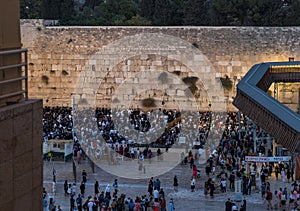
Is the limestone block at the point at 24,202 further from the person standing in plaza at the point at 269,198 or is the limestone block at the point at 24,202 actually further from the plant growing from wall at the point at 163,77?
the plant growing from wall at the point at 163,77

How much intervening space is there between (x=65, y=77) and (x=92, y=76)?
4.47 ft

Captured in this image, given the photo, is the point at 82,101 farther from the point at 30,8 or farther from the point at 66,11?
the point at 30,8

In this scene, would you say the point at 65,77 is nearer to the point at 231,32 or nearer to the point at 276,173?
the point at 231,32

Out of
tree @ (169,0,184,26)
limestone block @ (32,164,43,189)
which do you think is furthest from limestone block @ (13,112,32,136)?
tree @ (169,0,184,26)

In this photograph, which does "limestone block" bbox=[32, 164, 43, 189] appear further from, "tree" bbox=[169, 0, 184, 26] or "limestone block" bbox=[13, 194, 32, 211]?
"tree" bbox=[169, 0, 184, 26]

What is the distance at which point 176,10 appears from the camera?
136ft

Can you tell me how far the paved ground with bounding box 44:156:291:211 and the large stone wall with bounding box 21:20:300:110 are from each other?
868cm

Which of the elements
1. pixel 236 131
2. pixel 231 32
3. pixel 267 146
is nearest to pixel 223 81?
pixel 231 32

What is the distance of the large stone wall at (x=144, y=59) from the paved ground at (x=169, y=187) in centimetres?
868

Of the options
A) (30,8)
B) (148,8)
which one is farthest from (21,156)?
(30,8)

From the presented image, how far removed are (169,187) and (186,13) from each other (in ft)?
70.3

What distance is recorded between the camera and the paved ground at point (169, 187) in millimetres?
17156

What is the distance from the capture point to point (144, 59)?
3048 centimetres

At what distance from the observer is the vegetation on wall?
122ft
